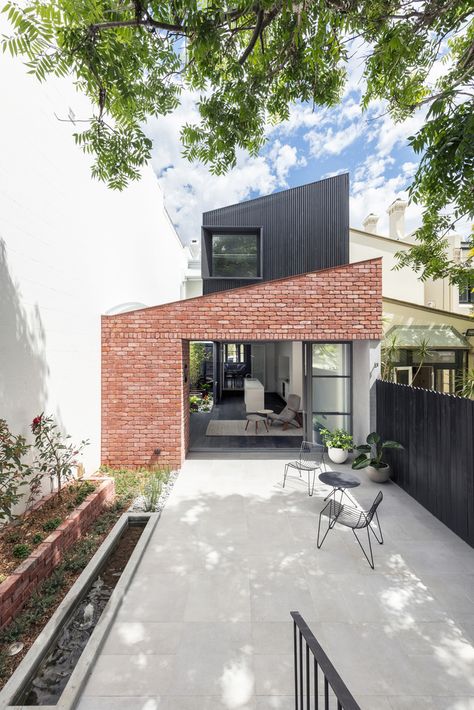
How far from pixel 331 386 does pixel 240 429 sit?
333 cm

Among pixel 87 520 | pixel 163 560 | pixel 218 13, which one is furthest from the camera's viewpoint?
pixel 87 520

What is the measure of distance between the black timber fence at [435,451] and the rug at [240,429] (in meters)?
3.42

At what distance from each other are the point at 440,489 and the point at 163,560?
387cm

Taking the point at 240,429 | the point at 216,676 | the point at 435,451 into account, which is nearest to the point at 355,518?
the point at 435,451

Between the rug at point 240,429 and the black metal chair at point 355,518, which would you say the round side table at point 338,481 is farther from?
the rug at point 240,429

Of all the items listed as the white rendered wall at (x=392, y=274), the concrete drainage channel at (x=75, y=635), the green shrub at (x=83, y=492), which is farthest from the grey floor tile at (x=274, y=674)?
the white rendered wall at (x=392, y=274)

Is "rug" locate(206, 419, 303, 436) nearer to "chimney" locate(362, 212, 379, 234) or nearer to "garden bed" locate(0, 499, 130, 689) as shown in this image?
"garden bed" locate(0, 499, 130, 689)

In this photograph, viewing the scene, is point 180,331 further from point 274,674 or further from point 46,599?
point 274,674

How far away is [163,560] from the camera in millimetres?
3615

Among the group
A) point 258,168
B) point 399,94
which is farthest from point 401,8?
point 258,168

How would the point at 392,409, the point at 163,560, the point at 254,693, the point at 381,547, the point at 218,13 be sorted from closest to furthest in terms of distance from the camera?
the point at 254,693, the point at 218,13, the point at 163,560, the point at 381,547, the point at 392,409

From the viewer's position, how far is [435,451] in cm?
461

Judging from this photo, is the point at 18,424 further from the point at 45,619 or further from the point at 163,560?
the point at 163,560

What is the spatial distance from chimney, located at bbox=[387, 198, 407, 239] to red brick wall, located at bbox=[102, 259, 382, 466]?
8.32 metres
